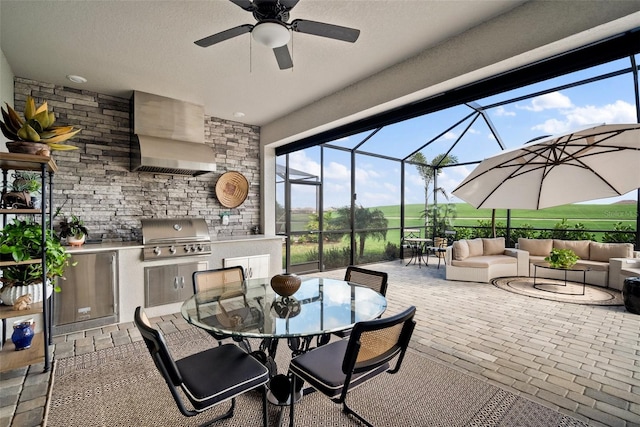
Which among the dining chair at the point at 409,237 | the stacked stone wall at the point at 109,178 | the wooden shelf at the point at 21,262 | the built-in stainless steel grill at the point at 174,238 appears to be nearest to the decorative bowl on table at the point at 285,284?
→ the wooden shelf at the point at 21,262

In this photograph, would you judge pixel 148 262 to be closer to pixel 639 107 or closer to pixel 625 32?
pixel 625 32

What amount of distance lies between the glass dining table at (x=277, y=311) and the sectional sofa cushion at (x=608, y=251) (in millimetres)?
5646

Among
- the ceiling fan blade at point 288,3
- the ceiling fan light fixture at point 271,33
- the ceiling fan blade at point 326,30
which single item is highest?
the ceiling fan blade at point 288,3

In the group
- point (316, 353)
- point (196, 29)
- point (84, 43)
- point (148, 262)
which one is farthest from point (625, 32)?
point (148, 262)

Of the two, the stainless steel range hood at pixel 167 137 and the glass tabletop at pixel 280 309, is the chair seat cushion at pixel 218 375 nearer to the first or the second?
the glass tabletop at pixel 280 309

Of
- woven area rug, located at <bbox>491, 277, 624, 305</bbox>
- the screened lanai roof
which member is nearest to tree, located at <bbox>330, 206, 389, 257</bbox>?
the screened lanai roof

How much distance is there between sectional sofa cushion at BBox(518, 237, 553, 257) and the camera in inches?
238

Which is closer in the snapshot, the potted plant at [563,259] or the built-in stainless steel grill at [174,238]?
the built-in stainless steel grill at [174,238]

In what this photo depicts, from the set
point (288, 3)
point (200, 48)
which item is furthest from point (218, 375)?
point (200, 48)

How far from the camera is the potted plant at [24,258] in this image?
219 centimetres

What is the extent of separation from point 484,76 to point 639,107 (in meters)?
3.99

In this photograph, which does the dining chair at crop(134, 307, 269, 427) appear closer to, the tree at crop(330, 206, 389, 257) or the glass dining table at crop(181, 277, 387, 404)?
the glass dining table at crop(181, 277, 387, 404)

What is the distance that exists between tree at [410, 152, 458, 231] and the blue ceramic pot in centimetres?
815

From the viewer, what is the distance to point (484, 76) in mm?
2543
